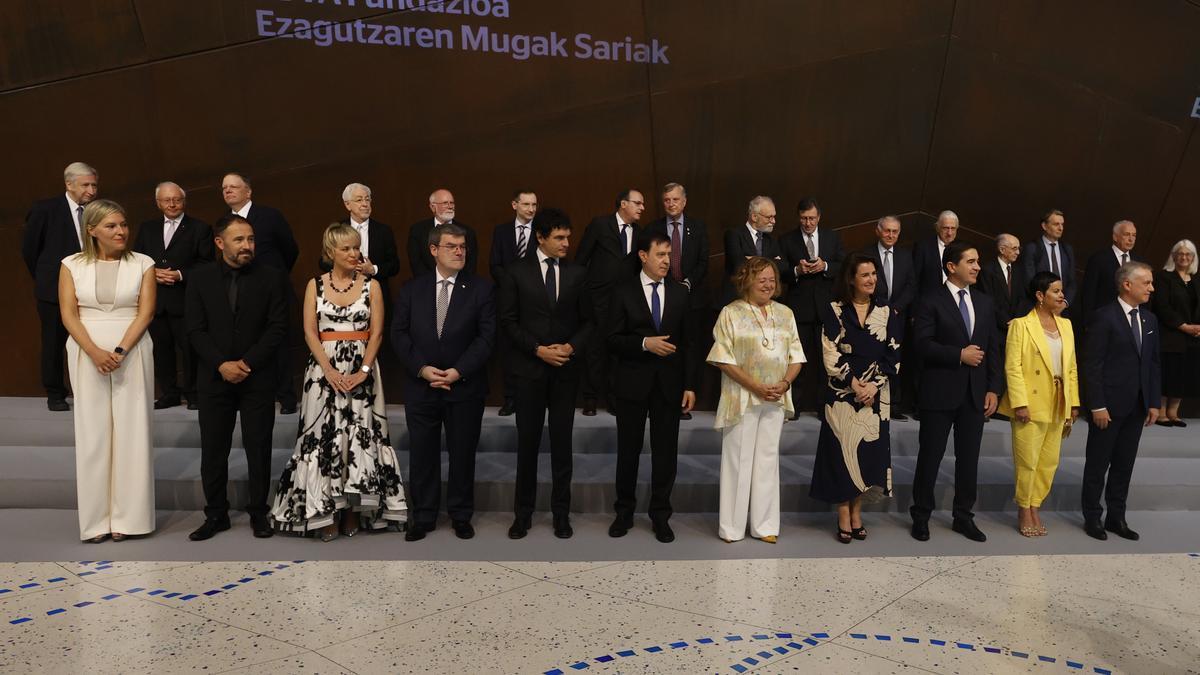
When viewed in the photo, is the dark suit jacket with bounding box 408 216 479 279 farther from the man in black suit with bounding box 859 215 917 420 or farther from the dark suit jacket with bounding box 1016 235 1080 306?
the dark suit jacket with bounding box 1016 235 1080 306

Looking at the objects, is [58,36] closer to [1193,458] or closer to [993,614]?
[993,614]

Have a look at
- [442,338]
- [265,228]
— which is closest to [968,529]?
[442,338]

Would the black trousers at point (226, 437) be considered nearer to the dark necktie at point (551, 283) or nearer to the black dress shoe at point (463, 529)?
the black dress shoe at point (463, 529)

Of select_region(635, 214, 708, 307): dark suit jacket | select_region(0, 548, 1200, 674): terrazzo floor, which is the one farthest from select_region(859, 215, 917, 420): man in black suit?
select_region(0, 548, 1200, 674): terrazzo floor

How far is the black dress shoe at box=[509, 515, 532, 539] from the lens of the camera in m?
4.84

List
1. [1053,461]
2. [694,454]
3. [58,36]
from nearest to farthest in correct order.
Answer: [1053,461] < [694,454] < [58,36]

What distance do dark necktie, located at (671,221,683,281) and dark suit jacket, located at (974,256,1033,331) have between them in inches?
91.3

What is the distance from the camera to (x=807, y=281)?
21.4 feet

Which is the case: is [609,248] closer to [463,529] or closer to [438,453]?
[438,453]

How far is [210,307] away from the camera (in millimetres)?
4699

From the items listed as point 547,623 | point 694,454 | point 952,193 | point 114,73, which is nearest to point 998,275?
point 952,193

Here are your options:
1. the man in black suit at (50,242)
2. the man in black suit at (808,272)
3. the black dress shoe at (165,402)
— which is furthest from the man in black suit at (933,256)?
the man in black suit at (50,242)

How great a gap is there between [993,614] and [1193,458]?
148 inches

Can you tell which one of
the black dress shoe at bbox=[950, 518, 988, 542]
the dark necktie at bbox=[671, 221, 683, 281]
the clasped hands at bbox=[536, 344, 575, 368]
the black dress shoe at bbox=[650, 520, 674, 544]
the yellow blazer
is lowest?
the black dress shoe at bbox=[950, 518, 988, 542]
